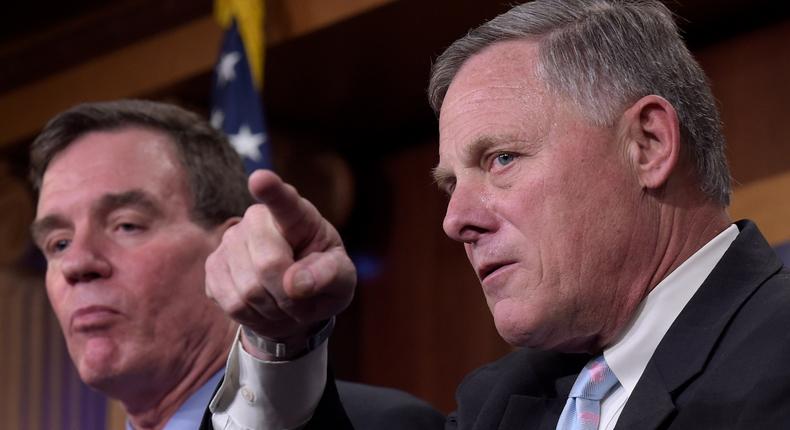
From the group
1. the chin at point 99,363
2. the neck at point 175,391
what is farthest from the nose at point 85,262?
the neck at point 175,391

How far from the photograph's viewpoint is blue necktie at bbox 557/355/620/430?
1.97 metres

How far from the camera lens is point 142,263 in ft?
8.83

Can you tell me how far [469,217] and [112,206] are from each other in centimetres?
100

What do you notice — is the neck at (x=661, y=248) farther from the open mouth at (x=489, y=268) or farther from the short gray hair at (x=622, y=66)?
the open mouth at (x=489, y=268)

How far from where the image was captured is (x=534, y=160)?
6.63 ft

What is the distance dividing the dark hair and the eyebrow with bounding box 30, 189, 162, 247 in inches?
4.5

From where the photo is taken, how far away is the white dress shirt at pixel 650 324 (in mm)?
1956

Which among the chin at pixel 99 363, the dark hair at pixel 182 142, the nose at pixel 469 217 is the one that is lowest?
the chin at pixel 99 363

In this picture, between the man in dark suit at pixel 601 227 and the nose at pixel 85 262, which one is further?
the nose at pixel 85 262

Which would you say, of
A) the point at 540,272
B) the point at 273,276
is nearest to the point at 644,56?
the point at 540,272

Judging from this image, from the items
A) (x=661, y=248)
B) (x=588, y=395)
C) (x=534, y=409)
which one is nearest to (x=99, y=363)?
(x=534, y=409)

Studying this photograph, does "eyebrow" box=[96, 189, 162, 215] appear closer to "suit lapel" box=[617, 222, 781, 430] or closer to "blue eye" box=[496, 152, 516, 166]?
"blue eye" box=[496, 152, 516, 166]

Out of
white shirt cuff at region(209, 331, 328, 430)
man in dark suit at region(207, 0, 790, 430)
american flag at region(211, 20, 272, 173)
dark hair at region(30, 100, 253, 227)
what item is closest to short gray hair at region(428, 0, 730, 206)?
man in dark suit at region(207, 0, 790, 430)

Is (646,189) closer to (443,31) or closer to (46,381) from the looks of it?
(443,31)
